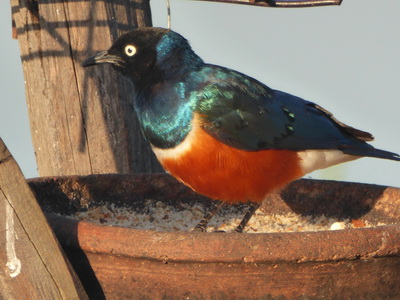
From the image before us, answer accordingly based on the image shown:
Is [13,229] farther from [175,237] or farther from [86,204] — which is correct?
[86,204]

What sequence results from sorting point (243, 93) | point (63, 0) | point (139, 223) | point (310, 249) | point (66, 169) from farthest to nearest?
point (66, 169), point (63, 0), point (139, 223), point (243, 93), point (310, 249)

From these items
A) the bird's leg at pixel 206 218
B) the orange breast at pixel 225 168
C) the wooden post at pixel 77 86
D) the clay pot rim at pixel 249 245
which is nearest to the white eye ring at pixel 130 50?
the orange breast at pixel 225 168

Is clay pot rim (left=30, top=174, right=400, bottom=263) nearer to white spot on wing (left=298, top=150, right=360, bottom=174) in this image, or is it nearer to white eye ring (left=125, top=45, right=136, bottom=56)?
white spot on wing (left=298, top=150, right=360, bottom=174)

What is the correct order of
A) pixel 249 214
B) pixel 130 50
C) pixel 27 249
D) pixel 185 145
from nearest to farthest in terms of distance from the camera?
pixel 27 249 < pixel 185 145 < pixel 130 50 < pixel 249 214

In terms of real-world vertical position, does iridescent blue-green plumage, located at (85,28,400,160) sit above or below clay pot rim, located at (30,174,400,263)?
above

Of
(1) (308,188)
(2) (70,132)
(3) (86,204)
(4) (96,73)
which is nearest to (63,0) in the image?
(4) (96,73)

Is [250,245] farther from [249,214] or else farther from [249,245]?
[249,214]

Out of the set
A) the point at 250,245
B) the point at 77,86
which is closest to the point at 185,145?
the point at 250,245

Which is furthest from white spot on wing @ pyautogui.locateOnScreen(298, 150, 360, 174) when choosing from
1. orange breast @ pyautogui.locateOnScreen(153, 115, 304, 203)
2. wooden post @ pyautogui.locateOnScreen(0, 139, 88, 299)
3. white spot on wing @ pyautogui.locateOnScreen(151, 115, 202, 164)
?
wooden post @ pyautogui.locateOnScreen(0, 139, 88, 299)
